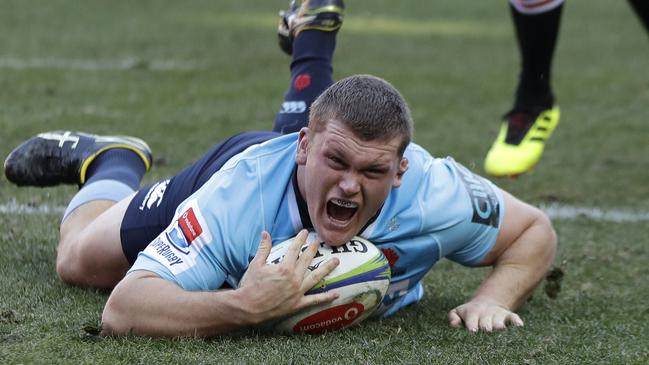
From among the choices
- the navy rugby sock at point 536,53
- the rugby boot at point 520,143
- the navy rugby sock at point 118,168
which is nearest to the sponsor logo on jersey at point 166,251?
the navy rugby sock at point 118,168

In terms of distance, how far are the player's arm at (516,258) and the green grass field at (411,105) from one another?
12 centimetres

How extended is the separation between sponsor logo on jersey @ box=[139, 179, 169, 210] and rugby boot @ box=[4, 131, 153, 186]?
0.69 m

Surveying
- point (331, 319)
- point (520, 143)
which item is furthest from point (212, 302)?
point (520, 143)

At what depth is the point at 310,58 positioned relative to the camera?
16.1 feet

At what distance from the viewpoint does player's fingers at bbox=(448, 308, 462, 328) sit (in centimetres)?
382

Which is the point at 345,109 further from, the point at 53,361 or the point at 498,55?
the point at 498,55

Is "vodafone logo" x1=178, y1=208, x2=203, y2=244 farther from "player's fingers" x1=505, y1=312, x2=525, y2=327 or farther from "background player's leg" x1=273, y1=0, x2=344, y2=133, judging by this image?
"background player's leg" x1=273, y1=0, x2=344, y2=133

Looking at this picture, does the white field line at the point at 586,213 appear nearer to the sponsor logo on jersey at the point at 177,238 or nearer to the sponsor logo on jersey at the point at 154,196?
the sponsor logo on jersey at the point at 154,196

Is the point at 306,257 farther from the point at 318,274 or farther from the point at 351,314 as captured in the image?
the point at 351,314

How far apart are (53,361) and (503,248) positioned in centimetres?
174

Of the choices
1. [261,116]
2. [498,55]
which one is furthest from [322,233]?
[498,55]

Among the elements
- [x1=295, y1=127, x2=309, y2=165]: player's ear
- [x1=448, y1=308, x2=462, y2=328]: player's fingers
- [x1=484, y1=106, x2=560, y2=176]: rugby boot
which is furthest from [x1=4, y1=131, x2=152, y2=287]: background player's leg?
[x1=484, y1=106, x2=560, y2=176]: rugby boot

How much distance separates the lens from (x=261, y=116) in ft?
24.8

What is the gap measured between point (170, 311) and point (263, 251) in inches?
12.8
